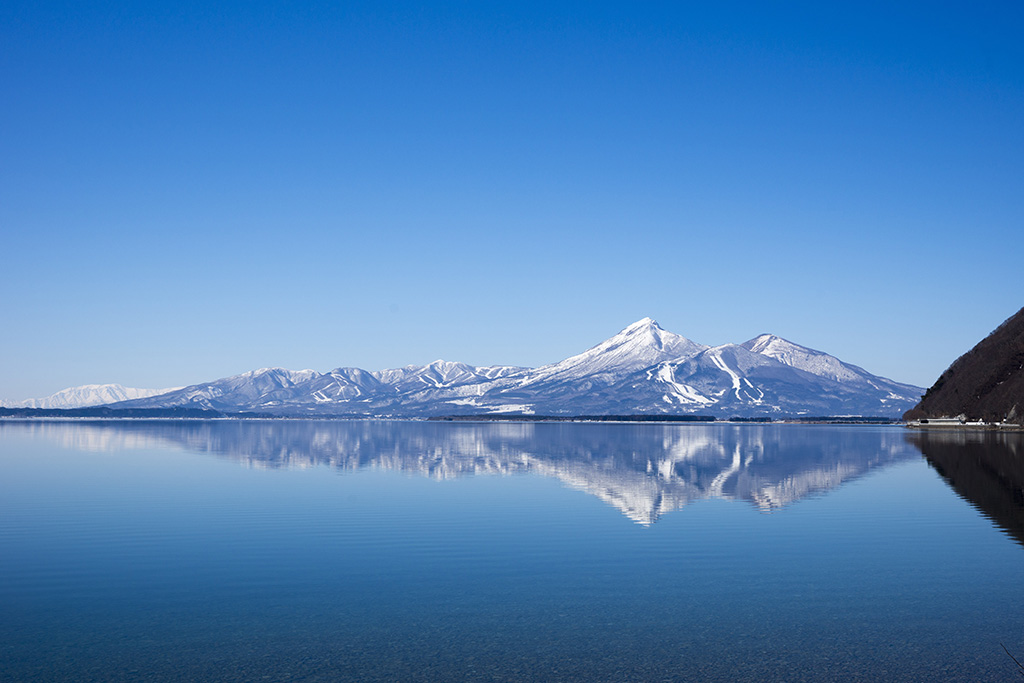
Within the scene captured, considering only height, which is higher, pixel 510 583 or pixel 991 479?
pixel 991 479

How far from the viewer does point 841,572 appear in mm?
24984

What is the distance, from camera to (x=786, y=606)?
20.7 metres

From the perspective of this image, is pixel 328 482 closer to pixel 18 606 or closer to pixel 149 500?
pixel 149 500

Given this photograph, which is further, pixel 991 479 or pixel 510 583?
pixel 991 479

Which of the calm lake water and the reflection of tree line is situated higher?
the reflection of tree line

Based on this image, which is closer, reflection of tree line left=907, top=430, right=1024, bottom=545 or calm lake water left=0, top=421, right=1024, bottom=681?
calm lake water left=0, top=421, right=1024, bottom=681

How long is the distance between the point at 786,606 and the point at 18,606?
1808cm

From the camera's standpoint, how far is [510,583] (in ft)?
77.2

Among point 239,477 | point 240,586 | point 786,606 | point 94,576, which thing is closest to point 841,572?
point 786,606

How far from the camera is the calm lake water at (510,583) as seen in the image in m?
16.4

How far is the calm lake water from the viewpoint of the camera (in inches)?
647

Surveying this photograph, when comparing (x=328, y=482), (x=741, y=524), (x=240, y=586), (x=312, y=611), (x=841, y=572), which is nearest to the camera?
(x=312, y=611)

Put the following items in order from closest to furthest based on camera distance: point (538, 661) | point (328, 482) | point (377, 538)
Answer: point (538, 661) < point (377, 538) < point (328, 482)

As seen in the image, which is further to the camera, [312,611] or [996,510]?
[996,510]
